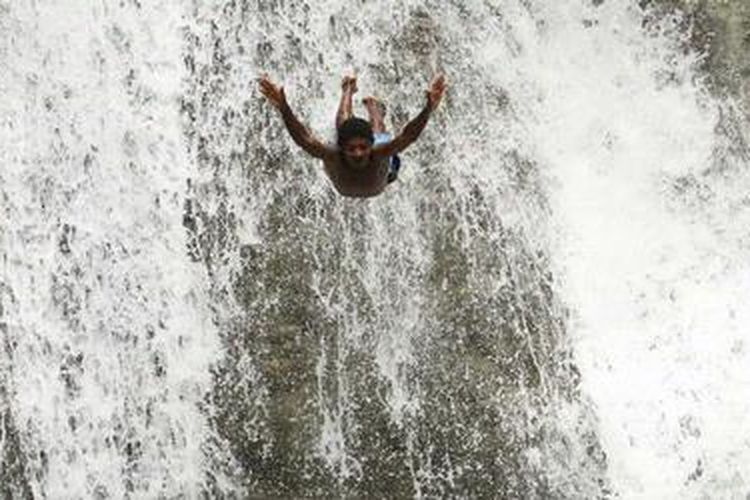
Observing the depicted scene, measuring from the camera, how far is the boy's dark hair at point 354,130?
244 inches

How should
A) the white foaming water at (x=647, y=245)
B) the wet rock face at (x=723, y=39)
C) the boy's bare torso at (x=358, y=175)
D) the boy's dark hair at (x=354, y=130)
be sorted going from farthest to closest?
the wet rock face at (x=723, y=39), the white foaming water at (x=647, y=245), the boy's bare torso at (x=358, y=175), the boy's dark hair at (x=354, y=130)

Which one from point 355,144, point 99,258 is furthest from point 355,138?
point 99,258

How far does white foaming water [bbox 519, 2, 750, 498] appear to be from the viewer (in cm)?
853

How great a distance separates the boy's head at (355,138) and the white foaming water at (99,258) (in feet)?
8.97

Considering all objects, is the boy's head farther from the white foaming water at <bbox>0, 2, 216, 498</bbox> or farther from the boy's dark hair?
the white foaming water at <bbox>0, 2, 216, 498</bbox>

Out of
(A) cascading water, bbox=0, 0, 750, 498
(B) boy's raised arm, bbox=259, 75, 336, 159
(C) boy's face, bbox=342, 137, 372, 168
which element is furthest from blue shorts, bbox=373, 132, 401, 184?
(A) cascading water, bbox=0, 0, 750, 498

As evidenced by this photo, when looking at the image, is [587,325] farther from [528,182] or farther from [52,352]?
[52,352]

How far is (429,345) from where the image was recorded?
877cm

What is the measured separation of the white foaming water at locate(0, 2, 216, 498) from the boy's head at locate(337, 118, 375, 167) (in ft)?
8.97

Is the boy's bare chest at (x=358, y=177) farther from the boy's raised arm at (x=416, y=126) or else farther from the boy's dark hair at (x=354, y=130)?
the boy's dark hair at (x=354, y=130)

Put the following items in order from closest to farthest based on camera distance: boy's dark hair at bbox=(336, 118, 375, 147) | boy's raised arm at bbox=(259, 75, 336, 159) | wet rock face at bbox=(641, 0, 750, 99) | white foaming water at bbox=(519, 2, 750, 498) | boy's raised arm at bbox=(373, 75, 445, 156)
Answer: boy's raised arm at bbox=(259, 75, 336, 159) < boy's raised arm at bbox=(373, 75, 445, 156) < boy's dark hair at bbox=(336, 118, 375, 147) < white foaming water at bbox=(519, 2, 750, 498) < wet rock face at bbox=(641, 0, 750, 99)

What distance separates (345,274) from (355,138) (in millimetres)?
2661

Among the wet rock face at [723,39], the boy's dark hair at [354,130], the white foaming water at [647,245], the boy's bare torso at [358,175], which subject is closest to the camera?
the boy's dark hair at [354,130]

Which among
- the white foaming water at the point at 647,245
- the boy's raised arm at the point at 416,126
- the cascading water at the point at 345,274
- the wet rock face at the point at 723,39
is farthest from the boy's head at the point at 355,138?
the wet rock face at the point at 723,39
